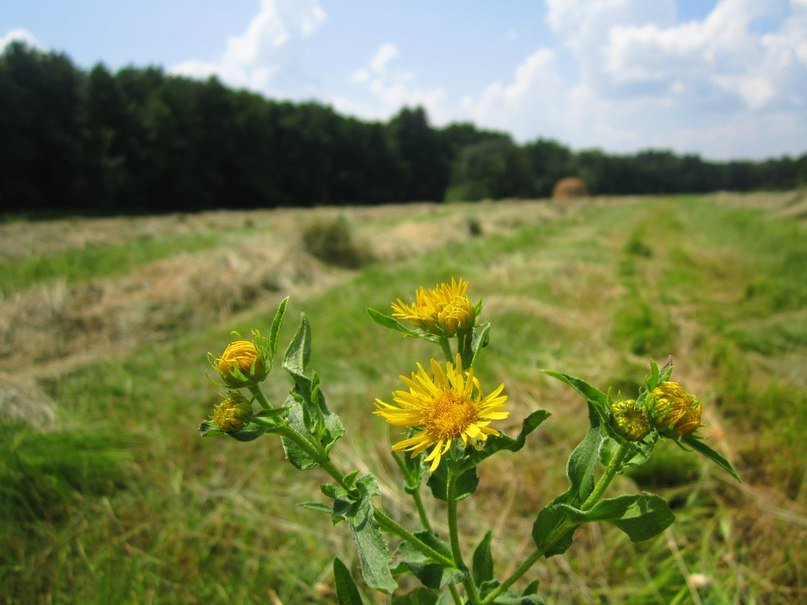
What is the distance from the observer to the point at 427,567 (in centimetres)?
81

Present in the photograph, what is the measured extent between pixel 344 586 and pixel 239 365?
403mm

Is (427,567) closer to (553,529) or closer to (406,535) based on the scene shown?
(406,535)

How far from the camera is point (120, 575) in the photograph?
149 centimetres

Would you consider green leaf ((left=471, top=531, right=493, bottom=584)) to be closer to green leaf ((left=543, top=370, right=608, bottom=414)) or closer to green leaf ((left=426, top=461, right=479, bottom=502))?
green leaf ((left=426, top=461, right=479, bottom=502))

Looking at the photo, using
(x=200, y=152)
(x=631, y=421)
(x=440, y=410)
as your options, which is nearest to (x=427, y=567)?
(x=440, y=410)

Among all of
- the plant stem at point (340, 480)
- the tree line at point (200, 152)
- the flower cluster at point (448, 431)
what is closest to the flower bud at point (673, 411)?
the flower cluster at point (448, 431)

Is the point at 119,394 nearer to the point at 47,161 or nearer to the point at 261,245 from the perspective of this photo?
the point at 261,245

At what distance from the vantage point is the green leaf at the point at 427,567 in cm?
77

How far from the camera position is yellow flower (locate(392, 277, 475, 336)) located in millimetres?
753

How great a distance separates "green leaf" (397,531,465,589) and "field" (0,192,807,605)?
17.1 inches

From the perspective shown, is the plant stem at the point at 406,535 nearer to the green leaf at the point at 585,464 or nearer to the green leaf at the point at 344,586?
the green leaf at the point at 344,586

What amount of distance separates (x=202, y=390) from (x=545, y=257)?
5526 millimetres

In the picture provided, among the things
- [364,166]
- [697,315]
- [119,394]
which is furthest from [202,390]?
[364,166]

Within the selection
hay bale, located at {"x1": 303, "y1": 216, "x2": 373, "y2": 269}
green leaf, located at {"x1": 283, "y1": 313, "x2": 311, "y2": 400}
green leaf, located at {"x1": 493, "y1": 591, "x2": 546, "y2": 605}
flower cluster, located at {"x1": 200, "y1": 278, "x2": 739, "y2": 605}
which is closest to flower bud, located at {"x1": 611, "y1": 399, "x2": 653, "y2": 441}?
flower cluster, located at {"x1": 200, "y1": 278, "x2": 739, "y2": 605}
